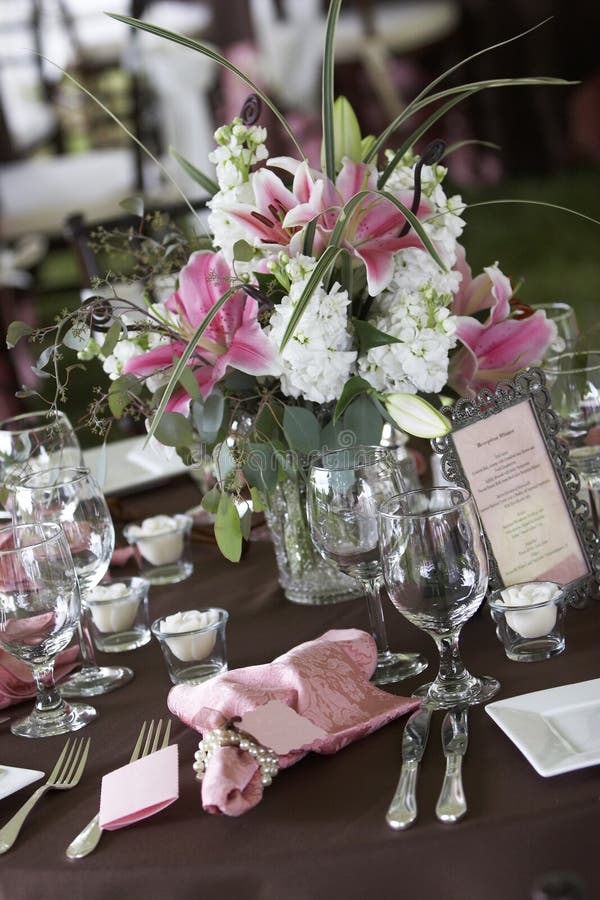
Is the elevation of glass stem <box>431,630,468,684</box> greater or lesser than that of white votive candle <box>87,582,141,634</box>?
lesser

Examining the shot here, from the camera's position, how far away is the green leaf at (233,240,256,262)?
1.12 metres

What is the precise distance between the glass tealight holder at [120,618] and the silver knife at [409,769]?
0.42 m

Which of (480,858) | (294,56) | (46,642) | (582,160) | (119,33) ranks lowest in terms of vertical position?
(480,858)

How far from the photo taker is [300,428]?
117 cm

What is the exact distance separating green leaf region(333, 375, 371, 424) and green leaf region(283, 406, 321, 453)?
0.02 m

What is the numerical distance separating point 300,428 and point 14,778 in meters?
0.42

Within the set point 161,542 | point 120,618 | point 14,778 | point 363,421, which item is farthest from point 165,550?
point 14,778

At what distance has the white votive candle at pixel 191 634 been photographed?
1.12m

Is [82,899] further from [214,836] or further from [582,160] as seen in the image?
[582,160]

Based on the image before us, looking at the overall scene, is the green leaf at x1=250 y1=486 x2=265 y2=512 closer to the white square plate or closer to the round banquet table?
the round banquet table

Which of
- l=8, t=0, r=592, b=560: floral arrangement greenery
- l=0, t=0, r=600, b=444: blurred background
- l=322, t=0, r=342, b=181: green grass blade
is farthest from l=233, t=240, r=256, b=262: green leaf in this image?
l=0, t=0, r=600, b=444: blurred background

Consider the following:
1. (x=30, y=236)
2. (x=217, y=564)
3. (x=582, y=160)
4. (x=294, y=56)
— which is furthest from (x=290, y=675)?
(x=582, y=160)

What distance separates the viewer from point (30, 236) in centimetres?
502

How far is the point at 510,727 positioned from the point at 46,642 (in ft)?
1.41
